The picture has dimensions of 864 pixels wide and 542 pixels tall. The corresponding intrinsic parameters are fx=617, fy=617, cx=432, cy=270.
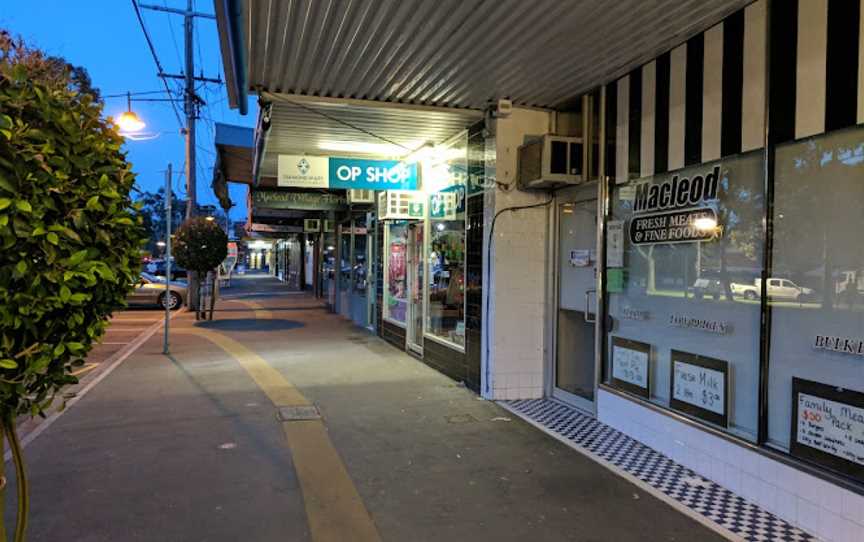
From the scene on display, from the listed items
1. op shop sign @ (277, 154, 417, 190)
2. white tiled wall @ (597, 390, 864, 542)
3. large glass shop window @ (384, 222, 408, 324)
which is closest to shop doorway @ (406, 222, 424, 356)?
large glass shop window @ (384, 222, 408, 324)

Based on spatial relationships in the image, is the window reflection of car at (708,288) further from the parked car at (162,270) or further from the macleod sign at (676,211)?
the parked car at (162,270)

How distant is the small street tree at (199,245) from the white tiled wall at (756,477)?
1239 centimetres

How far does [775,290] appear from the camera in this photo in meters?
4.29

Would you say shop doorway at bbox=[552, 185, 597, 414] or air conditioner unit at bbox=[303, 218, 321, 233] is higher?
air conditioner unit at bbox=[303, 218, 321, 233]

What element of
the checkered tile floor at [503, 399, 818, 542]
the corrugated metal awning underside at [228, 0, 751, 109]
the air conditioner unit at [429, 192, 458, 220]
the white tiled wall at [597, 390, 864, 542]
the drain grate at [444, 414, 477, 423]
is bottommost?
the checkered tile floor at [503, 399, 818, 542]

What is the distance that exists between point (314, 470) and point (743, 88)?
14.6ft

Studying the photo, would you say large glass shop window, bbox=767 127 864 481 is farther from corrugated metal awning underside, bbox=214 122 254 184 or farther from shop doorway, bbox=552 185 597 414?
corrugated metal awning underside, bbox=214 122 254 184

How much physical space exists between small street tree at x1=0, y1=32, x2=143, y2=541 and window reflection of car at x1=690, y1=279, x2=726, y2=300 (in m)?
4.17

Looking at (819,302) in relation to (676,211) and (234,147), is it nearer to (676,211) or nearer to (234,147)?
(676,211)

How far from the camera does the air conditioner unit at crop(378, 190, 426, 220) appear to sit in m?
9.73

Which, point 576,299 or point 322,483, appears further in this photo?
point 576,299

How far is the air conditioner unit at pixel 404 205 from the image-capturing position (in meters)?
9.73

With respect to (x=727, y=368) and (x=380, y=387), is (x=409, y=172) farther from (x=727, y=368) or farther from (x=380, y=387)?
(x=727, y=368)

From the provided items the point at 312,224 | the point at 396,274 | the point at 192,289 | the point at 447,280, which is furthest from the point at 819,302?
the point at 312,224
